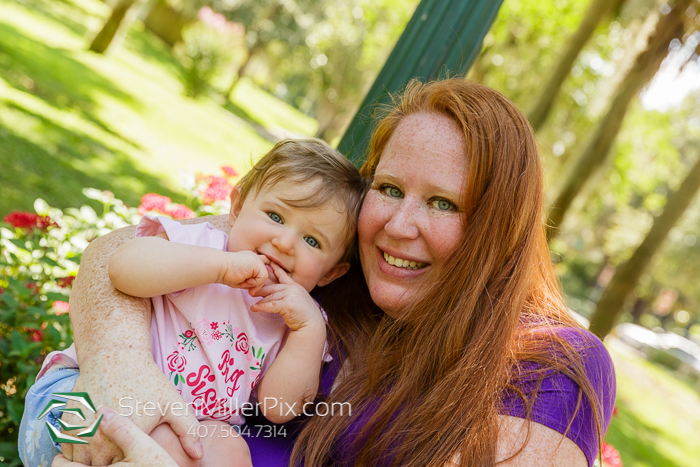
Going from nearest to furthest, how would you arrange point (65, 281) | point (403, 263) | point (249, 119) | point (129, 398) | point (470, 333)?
1. point (129, 398)
2. point (470, 333)
3. point (403, 263)
4. point (65, 281)
5. point (249, 119)

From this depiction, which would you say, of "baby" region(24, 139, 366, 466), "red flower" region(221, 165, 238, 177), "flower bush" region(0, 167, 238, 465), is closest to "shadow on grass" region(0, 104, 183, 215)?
"flower bush" region(0, 167, 238, 465)

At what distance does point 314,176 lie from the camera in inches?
85.0

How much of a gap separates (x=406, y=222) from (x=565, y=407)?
778 millimetres

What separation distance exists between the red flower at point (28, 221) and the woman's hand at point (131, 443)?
1917 mm

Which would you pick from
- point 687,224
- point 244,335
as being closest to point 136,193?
point 244,335

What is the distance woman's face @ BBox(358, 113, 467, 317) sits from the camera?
2020mm

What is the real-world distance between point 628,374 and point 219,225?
1642 cm

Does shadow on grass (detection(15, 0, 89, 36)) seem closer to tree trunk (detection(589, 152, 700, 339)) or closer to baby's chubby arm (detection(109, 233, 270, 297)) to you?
tree trunk (detection(589, 152, 700, 339))

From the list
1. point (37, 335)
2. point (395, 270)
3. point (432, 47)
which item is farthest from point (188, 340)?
point (432, 47)

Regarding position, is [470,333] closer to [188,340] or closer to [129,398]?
[188,340]

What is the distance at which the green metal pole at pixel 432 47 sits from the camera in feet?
9.56

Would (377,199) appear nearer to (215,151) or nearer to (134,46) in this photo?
(215,151)

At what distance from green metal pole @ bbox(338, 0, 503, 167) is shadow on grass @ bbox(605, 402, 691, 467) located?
802 cm

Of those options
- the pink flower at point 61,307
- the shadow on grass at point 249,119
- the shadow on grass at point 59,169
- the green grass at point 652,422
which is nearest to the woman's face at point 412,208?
the pink flower at point 61,307
